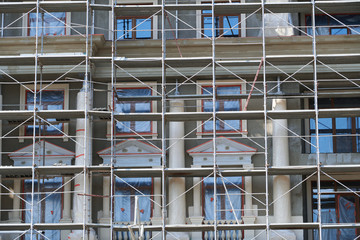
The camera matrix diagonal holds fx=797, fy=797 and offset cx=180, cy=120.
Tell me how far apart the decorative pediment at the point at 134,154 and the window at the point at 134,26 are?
4364 millimetres

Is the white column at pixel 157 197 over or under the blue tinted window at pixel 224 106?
under

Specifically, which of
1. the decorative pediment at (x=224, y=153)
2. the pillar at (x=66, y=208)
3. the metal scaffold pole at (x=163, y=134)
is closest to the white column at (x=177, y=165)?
the metal scaffold pole at (x=163, y=134)

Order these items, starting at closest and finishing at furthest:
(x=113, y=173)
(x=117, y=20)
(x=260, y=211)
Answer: (x=113, y=173)
(x=260, y=211)
(x=117, y=20)

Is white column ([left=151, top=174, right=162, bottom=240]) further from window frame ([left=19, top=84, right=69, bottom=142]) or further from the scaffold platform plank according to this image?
the scaffold platform plank

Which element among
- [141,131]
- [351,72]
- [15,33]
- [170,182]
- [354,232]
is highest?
[15,33]

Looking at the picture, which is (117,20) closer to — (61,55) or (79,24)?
(79,24)

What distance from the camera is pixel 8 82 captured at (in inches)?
1185

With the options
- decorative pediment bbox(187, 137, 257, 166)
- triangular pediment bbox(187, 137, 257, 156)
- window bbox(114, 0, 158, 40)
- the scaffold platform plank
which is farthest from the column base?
the scaffold platform plank

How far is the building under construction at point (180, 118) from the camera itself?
28.7m

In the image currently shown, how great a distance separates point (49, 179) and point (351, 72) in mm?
12072

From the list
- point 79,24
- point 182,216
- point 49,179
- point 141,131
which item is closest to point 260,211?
point 182,216

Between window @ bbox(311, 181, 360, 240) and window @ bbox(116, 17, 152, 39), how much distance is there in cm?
883

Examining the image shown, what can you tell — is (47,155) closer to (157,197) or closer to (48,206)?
(48,206)

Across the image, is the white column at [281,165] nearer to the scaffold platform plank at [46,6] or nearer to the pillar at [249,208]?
the pillar at [249,208]
